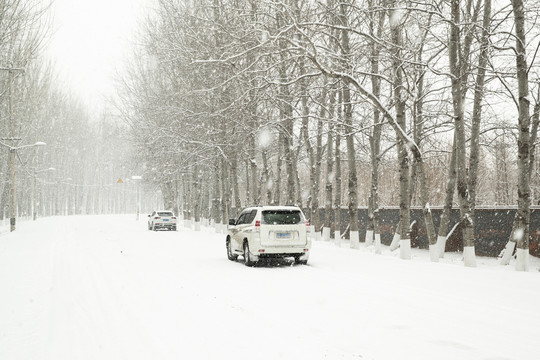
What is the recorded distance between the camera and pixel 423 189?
22625mm

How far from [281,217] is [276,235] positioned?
0.60 meters

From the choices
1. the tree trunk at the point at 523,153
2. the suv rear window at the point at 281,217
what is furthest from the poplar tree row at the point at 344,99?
the suv rear window at the point at 281,217

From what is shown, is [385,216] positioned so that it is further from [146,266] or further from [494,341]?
[494,341]

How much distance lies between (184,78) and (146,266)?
2115 cm

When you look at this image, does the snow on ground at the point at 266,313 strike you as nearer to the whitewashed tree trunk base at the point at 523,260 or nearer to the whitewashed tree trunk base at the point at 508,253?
the whitewashed tree trunk base at the point at 523,260

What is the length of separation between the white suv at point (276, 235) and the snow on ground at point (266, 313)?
0.64 m

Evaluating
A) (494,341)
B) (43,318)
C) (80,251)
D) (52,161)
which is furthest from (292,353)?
(52,161)

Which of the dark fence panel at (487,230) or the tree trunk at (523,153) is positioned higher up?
the tree trunk at (523,153)

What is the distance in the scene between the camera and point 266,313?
26.7ft

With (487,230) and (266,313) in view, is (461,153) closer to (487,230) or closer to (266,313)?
(487,230)

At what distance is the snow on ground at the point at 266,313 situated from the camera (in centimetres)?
609

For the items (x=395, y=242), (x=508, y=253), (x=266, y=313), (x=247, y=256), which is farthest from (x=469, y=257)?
(x=395, y=242)

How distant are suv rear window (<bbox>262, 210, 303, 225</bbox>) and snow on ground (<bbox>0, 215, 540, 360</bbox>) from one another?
139 centimetres

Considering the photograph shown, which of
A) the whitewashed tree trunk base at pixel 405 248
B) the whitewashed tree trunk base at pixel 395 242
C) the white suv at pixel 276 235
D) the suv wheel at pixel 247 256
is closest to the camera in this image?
the white suv at pixel 276 235
